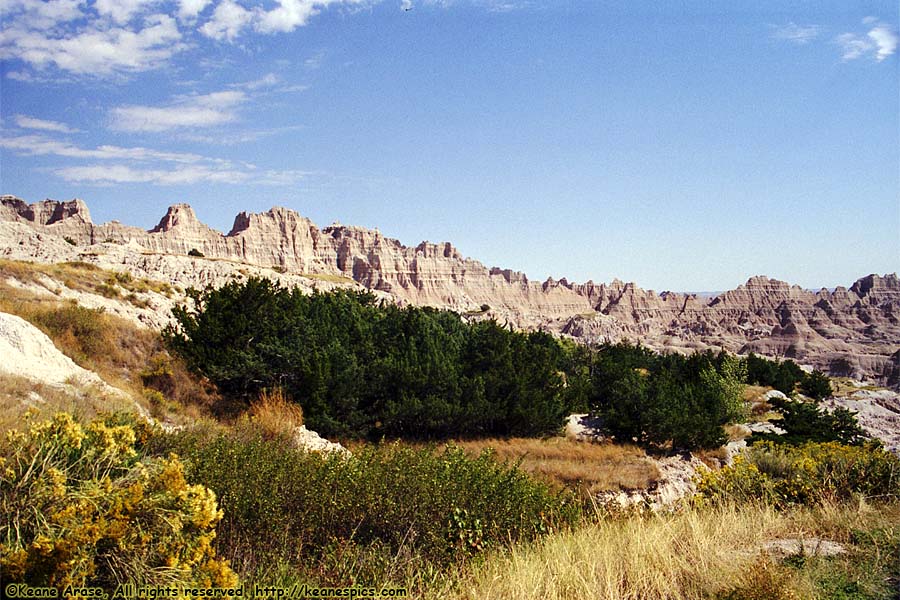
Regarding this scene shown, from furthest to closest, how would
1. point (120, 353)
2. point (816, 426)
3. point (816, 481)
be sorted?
1. point (816, 426)
2. point (120, 353)
3. point (816, 481)

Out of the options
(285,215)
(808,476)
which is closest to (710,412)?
(808,476)

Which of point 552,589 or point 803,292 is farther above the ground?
point 803,292

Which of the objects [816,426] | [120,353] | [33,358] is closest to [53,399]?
[33,358]

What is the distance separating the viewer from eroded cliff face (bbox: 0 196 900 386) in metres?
107

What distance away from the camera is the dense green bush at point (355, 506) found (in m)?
4.74

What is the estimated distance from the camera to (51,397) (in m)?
10.2

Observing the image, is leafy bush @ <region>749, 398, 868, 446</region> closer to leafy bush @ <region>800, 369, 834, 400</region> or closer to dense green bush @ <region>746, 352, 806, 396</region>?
leafy bush @ <region>800, 369, 834, 400</region>

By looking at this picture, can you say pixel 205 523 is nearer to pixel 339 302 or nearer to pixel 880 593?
pixel 880 593

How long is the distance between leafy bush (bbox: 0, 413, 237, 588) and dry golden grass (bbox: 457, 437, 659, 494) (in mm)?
11861

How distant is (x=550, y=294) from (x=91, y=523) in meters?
172

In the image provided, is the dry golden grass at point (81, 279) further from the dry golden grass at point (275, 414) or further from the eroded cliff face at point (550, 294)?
the eroded cliff face at point (550, 294)

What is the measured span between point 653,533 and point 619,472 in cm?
1397

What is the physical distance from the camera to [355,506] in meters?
5.30

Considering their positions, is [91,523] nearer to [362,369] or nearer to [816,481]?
[816,481]
